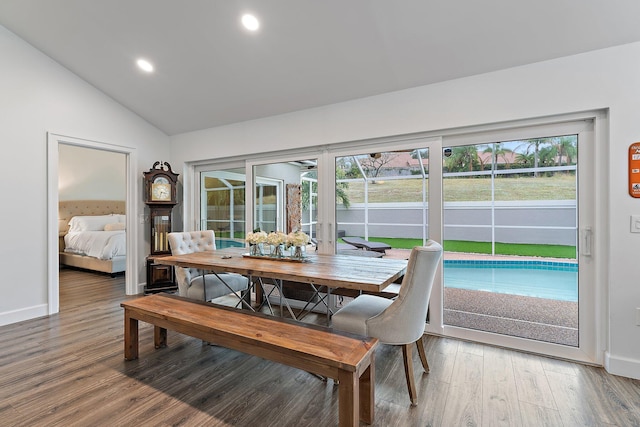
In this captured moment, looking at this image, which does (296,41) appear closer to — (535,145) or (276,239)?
(276,239)

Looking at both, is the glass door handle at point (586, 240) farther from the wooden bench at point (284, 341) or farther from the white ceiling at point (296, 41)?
the wooden bench at point (284, 341)

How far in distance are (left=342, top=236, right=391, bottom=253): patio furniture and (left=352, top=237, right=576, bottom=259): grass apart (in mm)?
50

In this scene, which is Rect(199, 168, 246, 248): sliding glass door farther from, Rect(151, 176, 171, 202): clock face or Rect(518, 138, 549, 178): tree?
Rect(518, 138, 549, 178): tree

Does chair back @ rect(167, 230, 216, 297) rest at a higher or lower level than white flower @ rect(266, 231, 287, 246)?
lower

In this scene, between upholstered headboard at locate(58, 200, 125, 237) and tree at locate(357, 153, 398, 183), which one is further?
upholstered headboard at locate(58, 200, 125, 237)

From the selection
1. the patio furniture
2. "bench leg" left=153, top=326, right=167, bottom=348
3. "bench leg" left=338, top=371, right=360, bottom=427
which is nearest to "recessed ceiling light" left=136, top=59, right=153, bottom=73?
"bench leg" left=153, top=326, right=167, bottom=348

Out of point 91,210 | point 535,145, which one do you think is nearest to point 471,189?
point 535,145

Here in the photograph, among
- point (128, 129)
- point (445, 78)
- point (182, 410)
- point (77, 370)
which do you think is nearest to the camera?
point (182, 410)

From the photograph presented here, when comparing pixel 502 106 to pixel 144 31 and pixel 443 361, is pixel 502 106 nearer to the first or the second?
pixel 443 361

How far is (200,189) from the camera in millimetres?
4996

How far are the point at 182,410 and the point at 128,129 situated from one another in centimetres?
410

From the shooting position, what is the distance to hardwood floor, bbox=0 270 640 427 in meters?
1.82

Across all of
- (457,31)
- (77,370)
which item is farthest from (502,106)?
(77,370)

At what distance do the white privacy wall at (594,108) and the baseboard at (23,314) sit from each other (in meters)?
4.31
